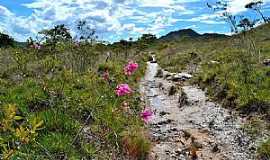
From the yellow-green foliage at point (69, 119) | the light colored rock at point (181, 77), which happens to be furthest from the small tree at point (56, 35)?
the light colored rock at point (181, 77)

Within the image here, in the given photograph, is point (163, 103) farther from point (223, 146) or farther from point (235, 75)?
point (223, 146)

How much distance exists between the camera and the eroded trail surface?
10.3 meters

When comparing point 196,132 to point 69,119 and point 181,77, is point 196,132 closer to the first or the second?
point 69,119

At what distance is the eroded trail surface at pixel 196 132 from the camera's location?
10.3 metres

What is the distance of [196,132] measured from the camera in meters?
12.1

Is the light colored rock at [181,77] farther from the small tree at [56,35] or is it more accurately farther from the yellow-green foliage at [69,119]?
the yellow-green foliage at [69,119]

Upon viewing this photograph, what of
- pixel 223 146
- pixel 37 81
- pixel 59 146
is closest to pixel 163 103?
pixel 37 81

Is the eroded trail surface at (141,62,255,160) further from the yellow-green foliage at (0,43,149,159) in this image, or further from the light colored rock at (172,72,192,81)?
the light colored rock at (172,72,192,81)

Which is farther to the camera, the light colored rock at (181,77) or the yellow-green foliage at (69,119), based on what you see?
the light colored rock at (181,77)

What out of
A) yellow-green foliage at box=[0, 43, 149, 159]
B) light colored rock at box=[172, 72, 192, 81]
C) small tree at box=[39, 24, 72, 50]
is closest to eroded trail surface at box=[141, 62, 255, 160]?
→ yellow-green foliage at box=[0, 43, 149, 159]

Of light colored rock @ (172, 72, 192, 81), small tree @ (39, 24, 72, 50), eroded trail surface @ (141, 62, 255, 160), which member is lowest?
eroded trail surface @ (141, 62, 255, 160)

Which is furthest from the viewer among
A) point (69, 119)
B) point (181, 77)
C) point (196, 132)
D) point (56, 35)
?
point (181, 77)

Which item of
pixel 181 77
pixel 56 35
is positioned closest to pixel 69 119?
pixel 56 35

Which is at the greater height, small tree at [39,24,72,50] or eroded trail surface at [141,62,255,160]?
small tree at [39,24,72,50]
